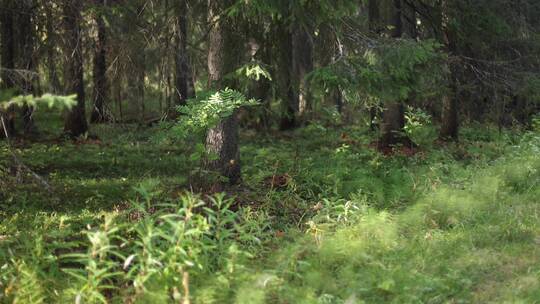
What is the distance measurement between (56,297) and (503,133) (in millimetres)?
13816

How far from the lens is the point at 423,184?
338 inches

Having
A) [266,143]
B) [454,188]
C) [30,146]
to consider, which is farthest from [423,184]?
[30,146]

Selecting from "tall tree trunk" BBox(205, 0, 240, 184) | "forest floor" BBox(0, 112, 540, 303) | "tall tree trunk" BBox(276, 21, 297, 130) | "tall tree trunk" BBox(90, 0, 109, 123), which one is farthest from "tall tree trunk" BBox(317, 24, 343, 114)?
"tall tree trunk" BBox(90, 0, 109, 123)

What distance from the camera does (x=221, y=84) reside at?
8227 mm

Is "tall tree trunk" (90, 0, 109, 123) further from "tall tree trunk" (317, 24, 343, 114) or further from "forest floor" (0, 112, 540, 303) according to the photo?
"tall tree trunk" (317, 24, 343, 114)

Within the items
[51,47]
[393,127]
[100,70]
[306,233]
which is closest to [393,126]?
[393,127]

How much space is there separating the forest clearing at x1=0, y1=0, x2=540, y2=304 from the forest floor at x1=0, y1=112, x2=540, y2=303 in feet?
0.10

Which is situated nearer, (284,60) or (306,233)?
(306,233)

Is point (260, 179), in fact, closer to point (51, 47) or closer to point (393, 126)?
point (51, 47)

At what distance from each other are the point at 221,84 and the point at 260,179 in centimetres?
169

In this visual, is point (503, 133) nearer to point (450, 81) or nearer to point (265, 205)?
point (450, 81)

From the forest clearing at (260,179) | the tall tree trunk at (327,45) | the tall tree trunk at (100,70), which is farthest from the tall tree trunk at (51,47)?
the tall tree trunk at (327,45)

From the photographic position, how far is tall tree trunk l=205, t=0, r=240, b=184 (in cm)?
809

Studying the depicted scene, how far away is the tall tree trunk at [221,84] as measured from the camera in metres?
8.09
